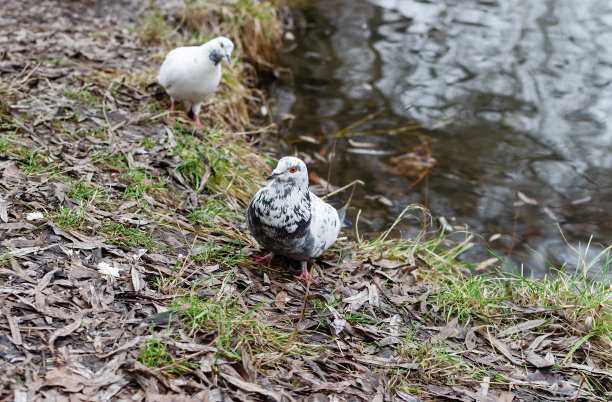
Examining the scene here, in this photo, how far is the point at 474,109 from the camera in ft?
21.7

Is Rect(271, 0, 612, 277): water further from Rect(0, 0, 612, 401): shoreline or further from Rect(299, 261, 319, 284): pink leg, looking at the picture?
Rect(299, 261, 319, 284): pink leg

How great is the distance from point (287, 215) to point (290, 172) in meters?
0.24

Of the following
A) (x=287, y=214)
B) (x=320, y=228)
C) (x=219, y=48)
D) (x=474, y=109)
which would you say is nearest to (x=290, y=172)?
(x=287, y=214)

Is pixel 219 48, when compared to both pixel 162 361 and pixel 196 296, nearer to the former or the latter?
pixel 196 296

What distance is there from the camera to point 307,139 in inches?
234

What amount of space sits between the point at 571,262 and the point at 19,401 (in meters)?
4.25

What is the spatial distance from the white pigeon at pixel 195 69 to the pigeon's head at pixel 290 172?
5.60 feet

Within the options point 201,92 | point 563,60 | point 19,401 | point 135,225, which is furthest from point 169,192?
point 563,60

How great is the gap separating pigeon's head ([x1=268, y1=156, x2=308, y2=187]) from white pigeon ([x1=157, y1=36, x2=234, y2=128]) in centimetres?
171

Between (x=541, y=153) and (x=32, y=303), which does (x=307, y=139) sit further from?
(x=32, y=303)

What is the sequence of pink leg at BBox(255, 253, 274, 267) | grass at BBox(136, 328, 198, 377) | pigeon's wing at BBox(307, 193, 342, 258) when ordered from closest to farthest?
grass at BBox(136, 328, 198, 377)
pigeon's wing at BBox(307, 193, 342, 258)
pink leg at BBox(255, 253, 274, 267)

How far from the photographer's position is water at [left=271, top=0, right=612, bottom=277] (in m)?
5.14

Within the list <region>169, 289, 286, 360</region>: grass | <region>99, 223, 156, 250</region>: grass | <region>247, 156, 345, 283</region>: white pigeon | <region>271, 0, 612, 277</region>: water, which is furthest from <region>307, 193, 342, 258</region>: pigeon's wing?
<region>271, 0, 612, 277</region>: water

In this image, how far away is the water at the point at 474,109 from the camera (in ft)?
16.9
